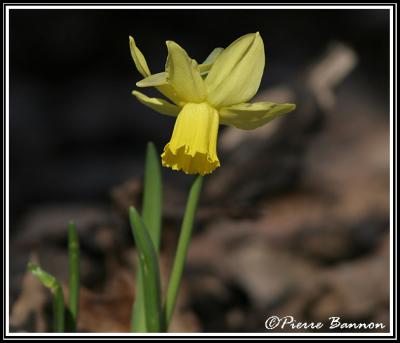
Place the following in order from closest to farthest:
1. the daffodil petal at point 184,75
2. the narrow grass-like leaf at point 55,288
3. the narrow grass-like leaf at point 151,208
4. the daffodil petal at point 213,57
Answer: the daffodil petal at point 184,75 → the daffodil petal at point 213,57 → the narrow grass-like leaf at point 55,288 → the narrow grass-like leaf at point 151,208

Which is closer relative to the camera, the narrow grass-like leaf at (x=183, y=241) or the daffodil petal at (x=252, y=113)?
the daffodil petal at (x=252, y=113)

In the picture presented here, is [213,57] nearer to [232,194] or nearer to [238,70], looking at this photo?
[238,70]

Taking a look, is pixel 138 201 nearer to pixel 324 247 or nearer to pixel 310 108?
pixel 324 247

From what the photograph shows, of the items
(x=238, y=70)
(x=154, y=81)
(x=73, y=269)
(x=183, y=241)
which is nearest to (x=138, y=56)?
(x=154, y=81)

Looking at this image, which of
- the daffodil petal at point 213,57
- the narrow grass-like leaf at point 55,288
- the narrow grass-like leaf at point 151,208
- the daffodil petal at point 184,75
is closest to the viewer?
the daffodil petal at point 184,75

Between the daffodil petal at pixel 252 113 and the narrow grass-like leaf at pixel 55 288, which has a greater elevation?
the daffodil petal at pixel 252 113

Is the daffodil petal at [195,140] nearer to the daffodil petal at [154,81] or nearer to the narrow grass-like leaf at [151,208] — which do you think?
the daffodil petal at [154,81]

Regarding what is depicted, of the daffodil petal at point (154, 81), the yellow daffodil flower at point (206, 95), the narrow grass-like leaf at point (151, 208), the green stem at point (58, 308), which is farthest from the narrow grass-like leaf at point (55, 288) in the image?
the daffodil petal at point (154, 81)

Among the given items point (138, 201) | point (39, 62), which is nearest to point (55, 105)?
point (39, 62)
